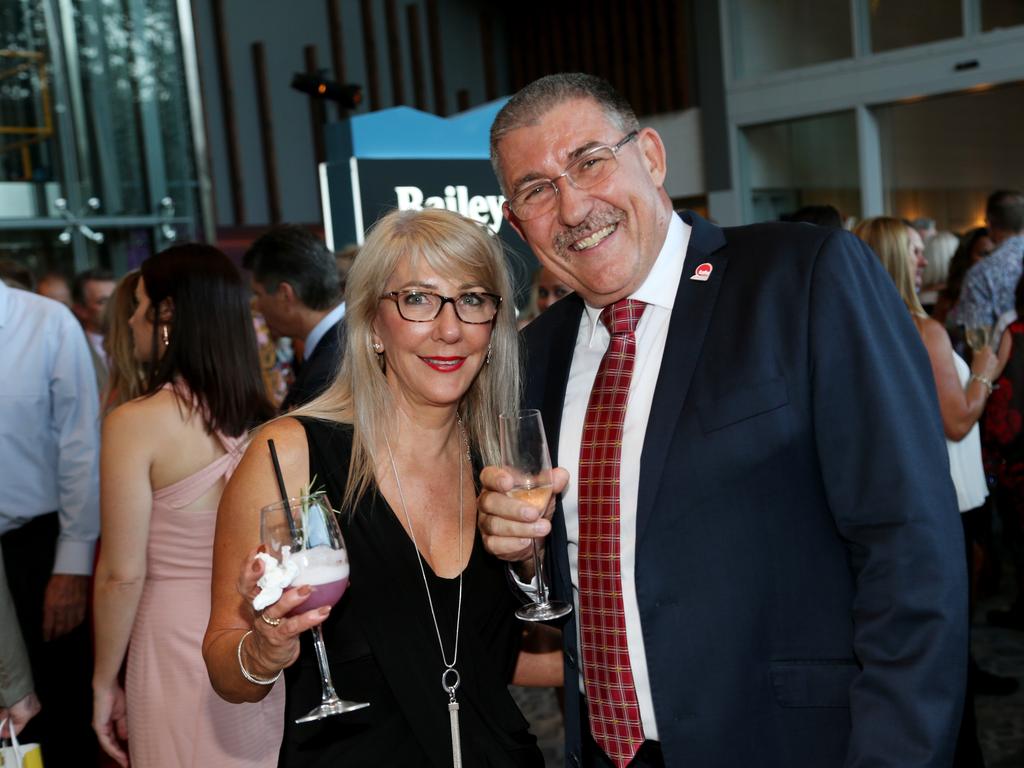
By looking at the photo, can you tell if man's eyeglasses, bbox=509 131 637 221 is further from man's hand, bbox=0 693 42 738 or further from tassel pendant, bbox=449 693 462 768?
man's hand, bbox=0 693 42 738

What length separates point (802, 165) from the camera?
1140 centimetres

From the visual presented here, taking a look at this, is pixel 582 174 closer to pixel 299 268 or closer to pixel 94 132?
pixel 299 268

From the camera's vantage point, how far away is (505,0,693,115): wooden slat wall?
12.0 meters

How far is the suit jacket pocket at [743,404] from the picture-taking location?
155cm

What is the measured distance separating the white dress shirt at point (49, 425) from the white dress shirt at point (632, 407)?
208cm

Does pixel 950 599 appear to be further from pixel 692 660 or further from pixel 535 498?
pixel 535 498

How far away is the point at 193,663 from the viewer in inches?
102

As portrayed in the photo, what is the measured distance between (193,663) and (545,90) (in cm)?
171

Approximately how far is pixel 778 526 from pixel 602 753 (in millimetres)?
528

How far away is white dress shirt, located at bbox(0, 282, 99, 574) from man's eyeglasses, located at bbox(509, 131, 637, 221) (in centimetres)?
216

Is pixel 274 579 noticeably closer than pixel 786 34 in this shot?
Yes

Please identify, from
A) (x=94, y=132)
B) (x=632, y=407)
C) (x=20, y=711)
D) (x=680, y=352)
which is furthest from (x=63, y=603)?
(x=94, y=132)

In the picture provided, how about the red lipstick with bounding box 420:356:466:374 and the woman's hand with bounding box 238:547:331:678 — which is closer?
the woman's hand with bounding box 238:547:331:678

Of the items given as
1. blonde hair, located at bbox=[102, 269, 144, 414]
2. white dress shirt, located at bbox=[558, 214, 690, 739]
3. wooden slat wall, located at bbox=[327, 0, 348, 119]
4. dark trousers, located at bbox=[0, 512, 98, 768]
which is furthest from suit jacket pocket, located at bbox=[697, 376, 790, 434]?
wooden slat wall, located at bbox=[327, 0, 348, 119]
